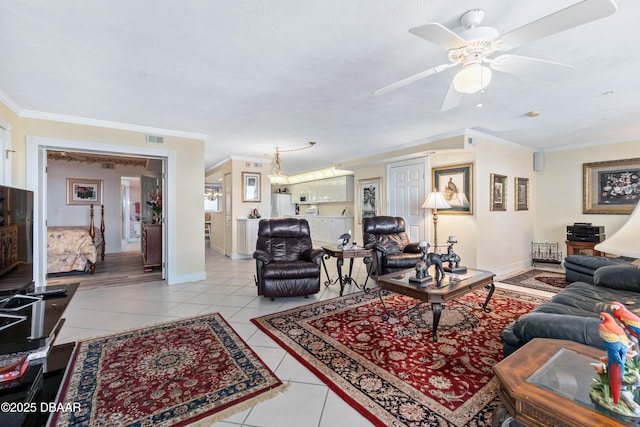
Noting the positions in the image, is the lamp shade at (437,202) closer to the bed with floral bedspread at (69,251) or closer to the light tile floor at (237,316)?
the light tile floor at (237,316)

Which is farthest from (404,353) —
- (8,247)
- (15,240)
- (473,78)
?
(15,240)

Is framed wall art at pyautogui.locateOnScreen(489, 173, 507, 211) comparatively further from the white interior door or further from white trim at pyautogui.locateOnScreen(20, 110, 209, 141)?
white trim at pyautogui.locateOnScreen(20, 110, 209, 141)

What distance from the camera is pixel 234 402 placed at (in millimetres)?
1690

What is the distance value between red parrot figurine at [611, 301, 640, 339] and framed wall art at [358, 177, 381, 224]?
18.6 feet

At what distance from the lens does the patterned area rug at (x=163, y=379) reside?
1.60 m

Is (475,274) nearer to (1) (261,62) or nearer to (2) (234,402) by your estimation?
(2) (234,402)

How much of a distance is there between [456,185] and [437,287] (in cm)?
300

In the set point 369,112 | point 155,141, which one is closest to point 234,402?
point 369,112

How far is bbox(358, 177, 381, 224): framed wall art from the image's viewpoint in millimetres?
6582

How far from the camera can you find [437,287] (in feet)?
8.40

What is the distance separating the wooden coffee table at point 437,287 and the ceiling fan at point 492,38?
1634mm

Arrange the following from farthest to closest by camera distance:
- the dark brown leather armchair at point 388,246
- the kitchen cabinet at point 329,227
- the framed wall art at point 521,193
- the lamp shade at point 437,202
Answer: the kitchen cabinet at point 329,227
the framed wall art at point 521,193
the lamp shade at point 437,202
the dark brown leather armchair at point 388,246

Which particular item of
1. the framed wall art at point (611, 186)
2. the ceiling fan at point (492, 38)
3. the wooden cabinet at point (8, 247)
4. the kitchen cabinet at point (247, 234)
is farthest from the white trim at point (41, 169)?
the framed wall art at point (611, 186)

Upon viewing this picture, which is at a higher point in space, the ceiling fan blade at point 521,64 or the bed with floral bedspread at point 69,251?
the ceiling fan blade at point 521,64
